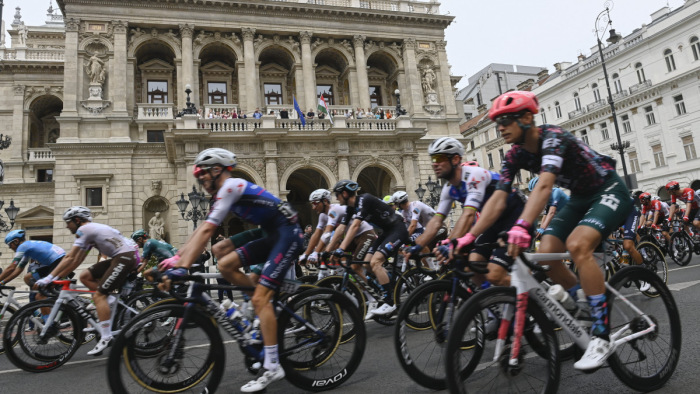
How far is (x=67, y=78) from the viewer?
25781mm

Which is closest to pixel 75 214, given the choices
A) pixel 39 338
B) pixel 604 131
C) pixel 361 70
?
pixel 39 338

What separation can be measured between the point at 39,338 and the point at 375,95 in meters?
30.9

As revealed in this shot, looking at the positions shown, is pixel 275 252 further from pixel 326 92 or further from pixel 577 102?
pixel 577 102

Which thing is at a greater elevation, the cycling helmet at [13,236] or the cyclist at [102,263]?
the cycling helmet at [13,236]

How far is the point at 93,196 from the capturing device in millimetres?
24719

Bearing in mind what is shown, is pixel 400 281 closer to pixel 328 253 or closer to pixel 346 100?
pixel 328 253

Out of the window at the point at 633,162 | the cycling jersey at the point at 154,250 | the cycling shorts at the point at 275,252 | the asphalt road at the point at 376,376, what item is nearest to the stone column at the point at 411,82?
the window at the point at 633,162

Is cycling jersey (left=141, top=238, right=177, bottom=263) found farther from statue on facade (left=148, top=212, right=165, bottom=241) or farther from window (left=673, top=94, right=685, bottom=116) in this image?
window (left=673, top=94, right=685, bottom=116)

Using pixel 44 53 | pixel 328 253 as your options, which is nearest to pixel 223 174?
pixel 328 253

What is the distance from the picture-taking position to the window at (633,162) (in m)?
36.5

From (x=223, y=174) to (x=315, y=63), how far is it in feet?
97.4

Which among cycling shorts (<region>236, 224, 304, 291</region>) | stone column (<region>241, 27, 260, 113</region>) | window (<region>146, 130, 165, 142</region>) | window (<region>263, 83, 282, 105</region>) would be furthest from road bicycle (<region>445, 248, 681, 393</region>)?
window (<region>263, 83, 282, 105</region>)

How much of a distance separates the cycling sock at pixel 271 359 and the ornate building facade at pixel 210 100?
19948 millimetres

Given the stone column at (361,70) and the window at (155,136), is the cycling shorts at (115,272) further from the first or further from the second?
the stone column at (361,70)
